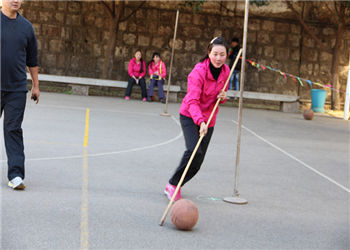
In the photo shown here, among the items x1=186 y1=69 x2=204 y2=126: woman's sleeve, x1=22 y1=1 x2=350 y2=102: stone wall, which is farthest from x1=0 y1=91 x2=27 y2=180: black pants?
x1=22 y1=1 x2=350 y2=102: stone wall

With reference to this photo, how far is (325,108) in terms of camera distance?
2528 centimetres

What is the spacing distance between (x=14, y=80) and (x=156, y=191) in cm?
208

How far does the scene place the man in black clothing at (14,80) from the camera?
623 centimetres

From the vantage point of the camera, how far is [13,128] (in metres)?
6.34

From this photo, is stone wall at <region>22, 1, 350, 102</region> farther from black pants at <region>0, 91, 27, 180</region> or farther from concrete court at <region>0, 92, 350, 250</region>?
black pants at <region>0, 91, 27, 180</region>

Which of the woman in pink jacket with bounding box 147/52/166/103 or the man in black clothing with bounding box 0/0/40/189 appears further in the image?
the woman in pink jacket with bounding box 147/52/166/103

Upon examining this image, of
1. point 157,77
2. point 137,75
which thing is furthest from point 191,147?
point 137,75

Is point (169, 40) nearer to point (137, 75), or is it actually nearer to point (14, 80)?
point (137, 75)

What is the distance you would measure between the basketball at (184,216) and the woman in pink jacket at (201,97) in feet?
3.34

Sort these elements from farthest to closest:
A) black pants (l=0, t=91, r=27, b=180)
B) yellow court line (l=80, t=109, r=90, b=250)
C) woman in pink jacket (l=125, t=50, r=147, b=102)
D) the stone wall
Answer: the stone wall, woman in pink jacket (l=125, t=50, r=147, b=102), black pants (l=0, t=91, r=27, b=180), yellow court line (l=80, t=109, r=90, b=250)

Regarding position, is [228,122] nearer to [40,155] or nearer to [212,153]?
[212,153]

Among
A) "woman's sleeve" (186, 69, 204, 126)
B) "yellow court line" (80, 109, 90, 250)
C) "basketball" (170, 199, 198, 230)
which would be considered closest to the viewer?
"yellow court line" (80, 109, 90, 250)

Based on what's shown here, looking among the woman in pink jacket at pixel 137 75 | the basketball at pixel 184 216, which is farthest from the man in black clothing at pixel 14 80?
the woman in pink jacket at pixel 137 75

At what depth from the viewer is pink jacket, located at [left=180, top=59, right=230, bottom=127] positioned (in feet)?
20.5
